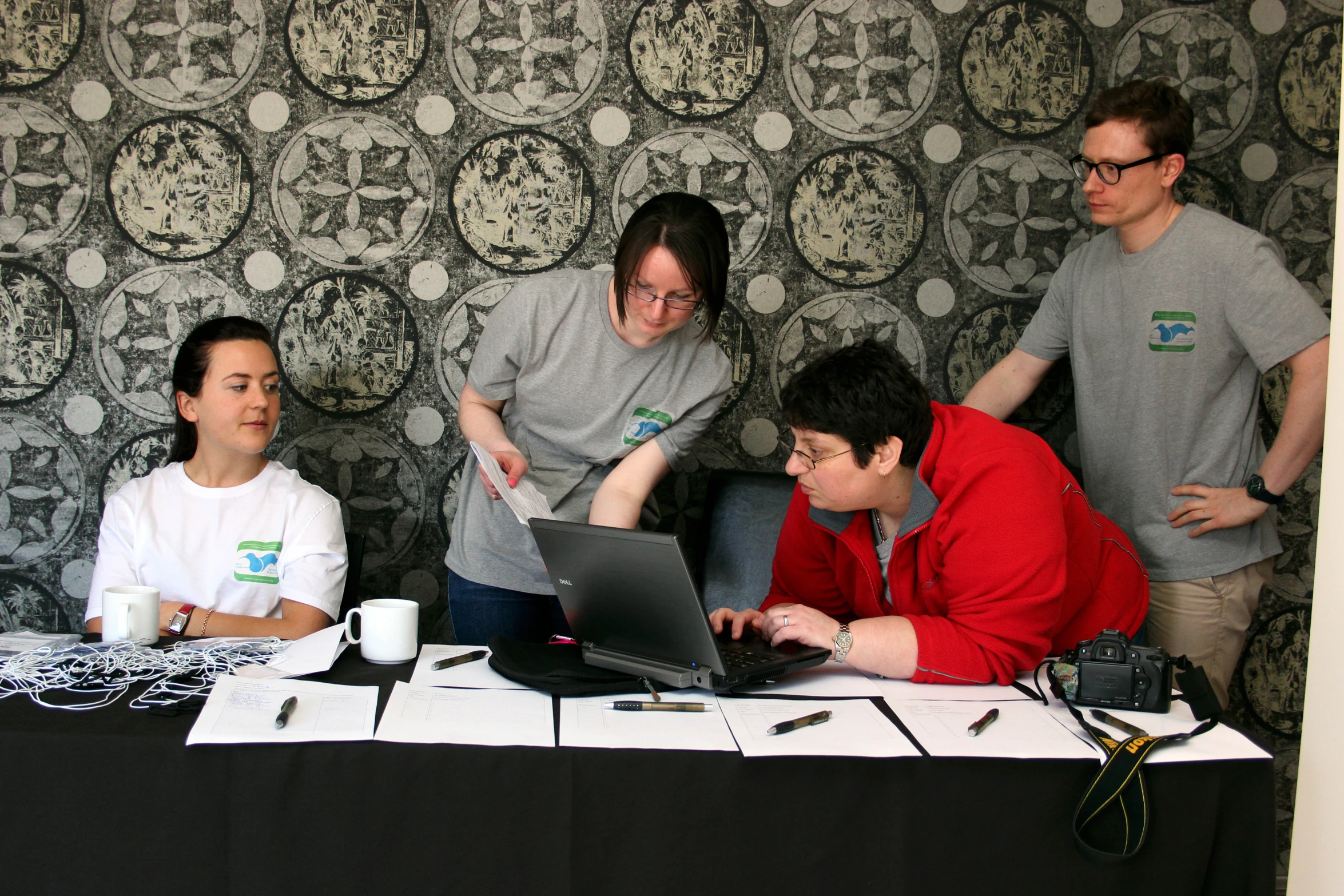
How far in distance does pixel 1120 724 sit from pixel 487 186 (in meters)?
1.86

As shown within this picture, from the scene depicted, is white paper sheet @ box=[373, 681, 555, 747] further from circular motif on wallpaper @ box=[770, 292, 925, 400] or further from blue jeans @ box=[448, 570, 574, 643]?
circular motif on wallpaper @ box=[770, 292, 925, 400]

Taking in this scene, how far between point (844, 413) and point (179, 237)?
1790 mm

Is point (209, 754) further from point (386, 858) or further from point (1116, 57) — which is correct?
point (1116, 57)

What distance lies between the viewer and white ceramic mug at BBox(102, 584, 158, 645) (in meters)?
1.53

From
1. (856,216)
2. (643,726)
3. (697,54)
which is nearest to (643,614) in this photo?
(643,726)

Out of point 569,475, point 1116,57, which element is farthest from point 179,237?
point 1116,57

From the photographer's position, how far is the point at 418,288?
2469 millimetres

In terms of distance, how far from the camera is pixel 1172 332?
208 centimetres

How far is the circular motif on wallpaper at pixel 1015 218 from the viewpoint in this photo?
2.51 meters

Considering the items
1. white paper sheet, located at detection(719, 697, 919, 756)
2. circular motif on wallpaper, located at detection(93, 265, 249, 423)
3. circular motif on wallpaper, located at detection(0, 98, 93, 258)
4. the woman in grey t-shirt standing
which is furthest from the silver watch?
circular motif on wallpaper, located at detection(0, 98, 93, 258)

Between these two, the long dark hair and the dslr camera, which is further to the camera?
the long dark hair

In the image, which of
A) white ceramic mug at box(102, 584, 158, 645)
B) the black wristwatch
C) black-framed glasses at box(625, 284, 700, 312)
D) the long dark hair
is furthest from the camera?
the long dark hair

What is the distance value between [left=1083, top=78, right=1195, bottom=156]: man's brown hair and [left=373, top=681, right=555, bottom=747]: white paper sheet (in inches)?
65.7

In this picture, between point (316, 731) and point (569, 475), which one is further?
Result: point (569, 475)
